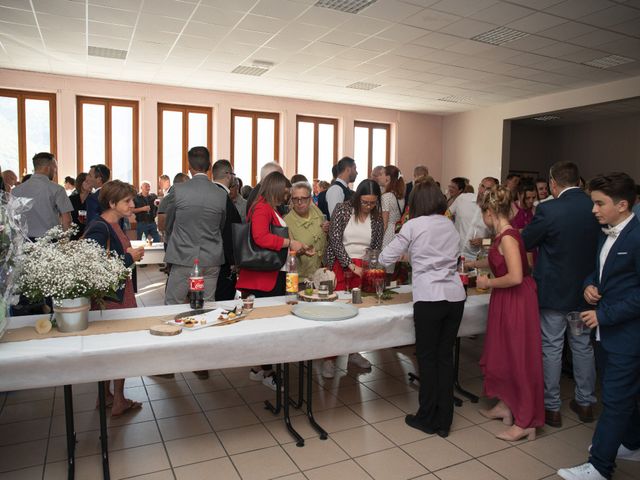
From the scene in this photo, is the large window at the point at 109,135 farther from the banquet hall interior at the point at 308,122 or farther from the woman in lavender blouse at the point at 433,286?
the woman in lavender blouse at the point at 433,286

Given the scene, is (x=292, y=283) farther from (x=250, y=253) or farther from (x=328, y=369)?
(x=328, y=369)

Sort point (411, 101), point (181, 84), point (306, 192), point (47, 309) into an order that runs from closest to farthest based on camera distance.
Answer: point (306, 192) → point (47, 309) → point (181, 84) → point (411, 101)

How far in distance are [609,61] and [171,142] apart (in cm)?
832

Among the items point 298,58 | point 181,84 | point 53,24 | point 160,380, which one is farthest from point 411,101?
point 160,380

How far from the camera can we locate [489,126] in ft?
39.1

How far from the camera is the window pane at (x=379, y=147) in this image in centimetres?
1273

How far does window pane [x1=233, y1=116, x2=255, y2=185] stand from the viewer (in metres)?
11.2

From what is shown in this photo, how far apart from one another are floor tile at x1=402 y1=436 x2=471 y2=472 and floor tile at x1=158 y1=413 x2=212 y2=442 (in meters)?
1.20

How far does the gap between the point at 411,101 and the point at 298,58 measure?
165 inches

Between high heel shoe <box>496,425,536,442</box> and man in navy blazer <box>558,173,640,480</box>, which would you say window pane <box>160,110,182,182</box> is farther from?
man in navy blazer <box>558,173,640,480</box>

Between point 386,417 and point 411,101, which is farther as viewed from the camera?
point 411,101

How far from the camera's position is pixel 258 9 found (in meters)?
5.91

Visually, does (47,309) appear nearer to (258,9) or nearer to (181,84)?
(258,9)

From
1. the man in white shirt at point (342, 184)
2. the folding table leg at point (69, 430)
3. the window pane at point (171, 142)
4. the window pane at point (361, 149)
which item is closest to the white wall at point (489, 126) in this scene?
the window pane at point (361, 149)
